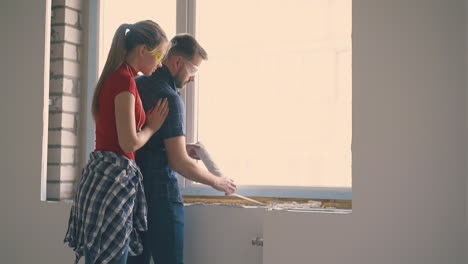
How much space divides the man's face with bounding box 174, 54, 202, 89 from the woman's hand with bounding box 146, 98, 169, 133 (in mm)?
218

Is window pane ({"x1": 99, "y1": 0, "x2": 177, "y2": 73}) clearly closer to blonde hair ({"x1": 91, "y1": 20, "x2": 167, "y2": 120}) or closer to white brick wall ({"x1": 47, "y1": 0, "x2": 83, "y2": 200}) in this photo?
white brick wall ({"x1": 47, "y1": 0, "x2": 83, "y2": 200})

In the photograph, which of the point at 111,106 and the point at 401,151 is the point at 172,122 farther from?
the point at 401,151

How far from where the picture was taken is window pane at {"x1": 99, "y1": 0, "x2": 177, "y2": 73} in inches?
133

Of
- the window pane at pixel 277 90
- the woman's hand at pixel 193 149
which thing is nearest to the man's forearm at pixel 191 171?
the woman's hand at pixel 193 149

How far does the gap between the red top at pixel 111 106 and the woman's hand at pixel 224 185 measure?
49 cm

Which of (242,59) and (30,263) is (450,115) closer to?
(242,59)

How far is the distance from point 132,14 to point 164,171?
1.29m

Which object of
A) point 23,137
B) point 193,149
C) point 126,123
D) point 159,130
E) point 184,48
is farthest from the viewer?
point 23,137

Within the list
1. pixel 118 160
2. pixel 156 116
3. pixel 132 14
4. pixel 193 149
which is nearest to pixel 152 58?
pixel 156 116

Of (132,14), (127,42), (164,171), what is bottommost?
(164,171)

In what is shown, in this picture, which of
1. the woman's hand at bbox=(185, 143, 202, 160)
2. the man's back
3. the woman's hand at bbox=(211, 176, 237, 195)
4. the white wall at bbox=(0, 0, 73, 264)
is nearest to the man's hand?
the woman's hand at bbox=(185, 143, 202, 160)

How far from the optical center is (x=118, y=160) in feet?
7.79

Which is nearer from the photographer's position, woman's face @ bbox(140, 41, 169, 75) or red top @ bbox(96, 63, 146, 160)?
red top @ bbox(96, 63, 146, 160)

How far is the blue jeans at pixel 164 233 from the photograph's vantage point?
2523 mm
